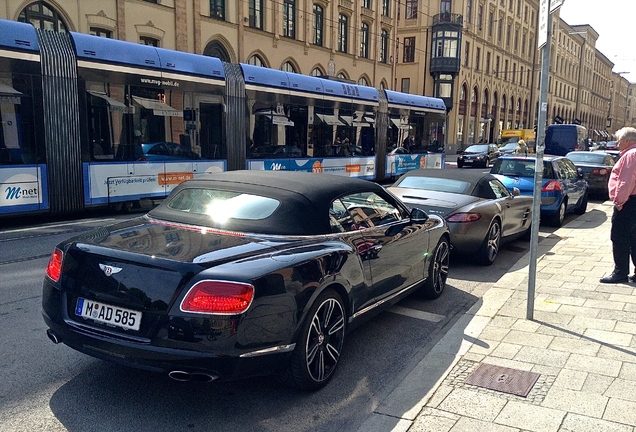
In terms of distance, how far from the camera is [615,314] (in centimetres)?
538

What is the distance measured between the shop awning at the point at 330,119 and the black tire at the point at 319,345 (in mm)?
12521

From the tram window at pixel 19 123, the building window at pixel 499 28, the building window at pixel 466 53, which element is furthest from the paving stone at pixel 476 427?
the building window at pixel 499 28

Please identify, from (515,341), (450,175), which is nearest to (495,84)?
(450,175)

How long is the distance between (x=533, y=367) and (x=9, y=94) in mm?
9245

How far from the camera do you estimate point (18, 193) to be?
377 inches

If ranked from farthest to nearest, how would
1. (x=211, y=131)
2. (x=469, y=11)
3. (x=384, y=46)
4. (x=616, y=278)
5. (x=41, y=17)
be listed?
1. (x=469, y=11)
2. (x=384, y=46)
3. (x=41, y=17)
4. (x=211, y=131)
5. (x=616, y=278)

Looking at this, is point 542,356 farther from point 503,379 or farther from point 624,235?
point 624,235

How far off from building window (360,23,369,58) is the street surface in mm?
37686

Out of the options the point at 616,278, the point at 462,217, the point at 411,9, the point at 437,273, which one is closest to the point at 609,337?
the point at 437,273

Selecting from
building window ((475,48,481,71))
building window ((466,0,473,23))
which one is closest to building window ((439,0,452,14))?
building window ((466,0,473,23))

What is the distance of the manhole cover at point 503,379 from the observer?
3775 millimetres

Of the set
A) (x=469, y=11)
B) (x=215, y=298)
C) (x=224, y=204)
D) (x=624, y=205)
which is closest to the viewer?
(x=215, y=298)

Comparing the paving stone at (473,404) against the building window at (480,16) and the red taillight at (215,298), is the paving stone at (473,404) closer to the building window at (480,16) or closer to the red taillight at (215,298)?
the red taillight at (215,298)

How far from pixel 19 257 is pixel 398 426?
6.14 m
